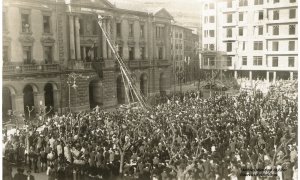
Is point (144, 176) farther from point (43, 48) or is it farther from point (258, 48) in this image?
point (258, 48)

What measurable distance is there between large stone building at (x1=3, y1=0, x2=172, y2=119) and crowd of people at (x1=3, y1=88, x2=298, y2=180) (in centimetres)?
813

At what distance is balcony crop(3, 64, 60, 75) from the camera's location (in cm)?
2979

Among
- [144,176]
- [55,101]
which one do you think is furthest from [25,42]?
[144,176]

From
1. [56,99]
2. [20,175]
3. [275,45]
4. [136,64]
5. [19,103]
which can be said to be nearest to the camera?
[20,175]

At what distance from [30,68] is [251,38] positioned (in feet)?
101

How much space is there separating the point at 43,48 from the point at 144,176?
2148 cm

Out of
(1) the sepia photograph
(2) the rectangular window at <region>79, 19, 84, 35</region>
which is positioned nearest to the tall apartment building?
(1) the sepia photograph

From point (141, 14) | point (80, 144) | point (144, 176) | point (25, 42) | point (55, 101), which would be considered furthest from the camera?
point (141, 14)

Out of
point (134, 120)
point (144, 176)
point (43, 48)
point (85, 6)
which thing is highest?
point (85, 6)

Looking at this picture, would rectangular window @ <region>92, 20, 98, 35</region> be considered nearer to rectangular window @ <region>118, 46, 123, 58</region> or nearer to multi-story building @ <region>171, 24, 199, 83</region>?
rectangular window @ <region>118, 46, 123, 58</region>

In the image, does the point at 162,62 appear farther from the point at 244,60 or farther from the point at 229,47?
the point at 244,60

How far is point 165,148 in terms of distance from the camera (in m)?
18.9

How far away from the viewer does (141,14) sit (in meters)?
45.4

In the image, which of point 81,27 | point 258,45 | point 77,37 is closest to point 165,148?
point 77,37
